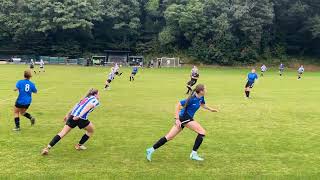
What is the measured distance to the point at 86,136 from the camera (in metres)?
11.8

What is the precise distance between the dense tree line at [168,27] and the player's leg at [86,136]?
66.9m

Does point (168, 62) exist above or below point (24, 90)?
below

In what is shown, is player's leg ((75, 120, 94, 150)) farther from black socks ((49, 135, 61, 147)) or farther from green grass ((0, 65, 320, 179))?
black socks ((49, 135, 61, 147))

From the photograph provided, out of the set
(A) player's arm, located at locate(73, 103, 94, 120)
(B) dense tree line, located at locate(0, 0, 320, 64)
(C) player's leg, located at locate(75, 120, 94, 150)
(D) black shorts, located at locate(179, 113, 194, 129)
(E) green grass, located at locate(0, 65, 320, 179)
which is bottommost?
(E) green grass, located at locate(0, 65, 320, 179)

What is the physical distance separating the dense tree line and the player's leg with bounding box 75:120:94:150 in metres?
66.9

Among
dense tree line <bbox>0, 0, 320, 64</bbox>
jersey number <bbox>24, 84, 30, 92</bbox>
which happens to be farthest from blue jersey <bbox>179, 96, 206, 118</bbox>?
dense tree line <bbox>0, 0, 320, 64</bbox>

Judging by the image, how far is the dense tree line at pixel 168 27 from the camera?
7938 cm

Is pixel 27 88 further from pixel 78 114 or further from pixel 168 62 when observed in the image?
pixel 168 62

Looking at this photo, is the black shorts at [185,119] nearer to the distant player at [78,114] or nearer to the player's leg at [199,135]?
the player's leg at [199,135]

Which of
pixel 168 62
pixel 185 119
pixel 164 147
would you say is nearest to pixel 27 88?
pixel 164 147

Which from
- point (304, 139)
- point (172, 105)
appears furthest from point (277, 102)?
point (304, 139)

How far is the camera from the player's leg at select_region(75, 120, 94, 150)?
11.6 meters

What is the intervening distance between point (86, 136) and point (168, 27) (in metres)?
73.9

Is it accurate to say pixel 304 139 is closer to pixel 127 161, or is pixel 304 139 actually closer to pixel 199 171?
pixel 199 171
